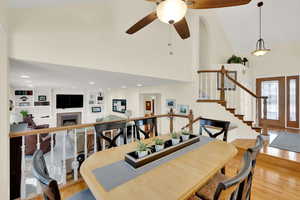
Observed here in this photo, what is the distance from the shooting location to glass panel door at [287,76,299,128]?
5.40 metres

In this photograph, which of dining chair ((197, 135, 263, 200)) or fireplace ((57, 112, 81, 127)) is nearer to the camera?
dining chair ((197, 135, 263, 200))

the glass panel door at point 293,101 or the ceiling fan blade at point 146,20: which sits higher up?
the ceiling fan blade at point 146,20

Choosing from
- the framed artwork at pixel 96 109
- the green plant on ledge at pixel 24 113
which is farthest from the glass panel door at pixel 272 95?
the green plant on ledge at pixel 24 113

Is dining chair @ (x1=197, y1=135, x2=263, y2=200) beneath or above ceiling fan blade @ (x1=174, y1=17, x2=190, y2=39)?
beneath

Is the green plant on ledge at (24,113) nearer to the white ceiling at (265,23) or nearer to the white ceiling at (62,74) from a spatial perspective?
the white ceiling at (62,74)

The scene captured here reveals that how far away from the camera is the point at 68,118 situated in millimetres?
8039

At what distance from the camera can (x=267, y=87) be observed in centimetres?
614

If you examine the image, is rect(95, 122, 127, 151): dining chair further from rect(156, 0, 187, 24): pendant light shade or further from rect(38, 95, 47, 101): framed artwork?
rect(38, 95, 47, 101): framed artwork

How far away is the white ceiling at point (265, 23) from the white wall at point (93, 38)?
11.7 feet

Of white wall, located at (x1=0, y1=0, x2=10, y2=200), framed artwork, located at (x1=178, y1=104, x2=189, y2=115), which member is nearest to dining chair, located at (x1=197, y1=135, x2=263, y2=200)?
white wall, located at (x1=0, y1=0, x2=10, y2=200)

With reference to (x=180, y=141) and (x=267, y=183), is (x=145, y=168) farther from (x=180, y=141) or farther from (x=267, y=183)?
(x=267, y=183)

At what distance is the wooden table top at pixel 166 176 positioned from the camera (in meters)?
0.92

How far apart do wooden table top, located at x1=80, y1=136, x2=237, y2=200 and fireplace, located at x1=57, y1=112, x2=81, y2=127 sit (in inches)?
299

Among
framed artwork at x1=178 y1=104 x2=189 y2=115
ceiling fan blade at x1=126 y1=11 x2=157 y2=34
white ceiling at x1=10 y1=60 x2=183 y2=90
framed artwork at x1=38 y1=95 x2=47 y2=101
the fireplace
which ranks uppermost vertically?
ceiling fan blade at x1=126 y1=11 x2=157 y2=34
